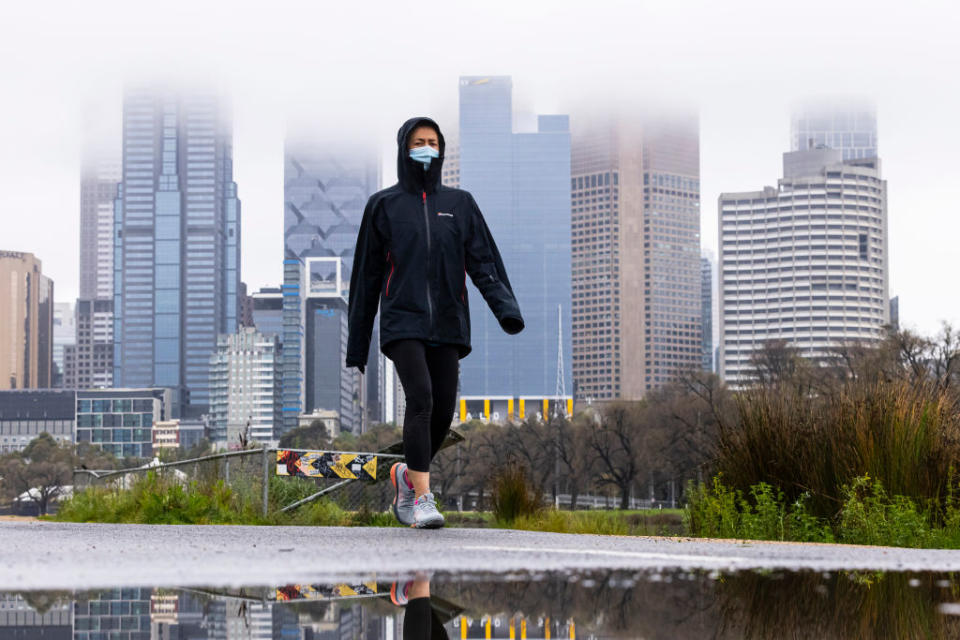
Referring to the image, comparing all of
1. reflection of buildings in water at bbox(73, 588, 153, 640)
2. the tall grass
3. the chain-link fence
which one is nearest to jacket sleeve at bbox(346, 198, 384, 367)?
the tall grass

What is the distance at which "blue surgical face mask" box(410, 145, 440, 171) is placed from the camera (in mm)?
6215

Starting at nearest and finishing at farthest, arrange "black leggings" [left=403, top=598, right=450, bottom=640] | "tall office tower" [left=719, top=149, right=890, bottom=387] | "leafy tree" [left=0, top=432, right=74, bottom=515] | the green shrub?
"black leggings" [left=403, top=598, right=450, bottom=640] → the green shrub → "leafy tree" [left=0, top=432, right=74, bottom=515] → "tall office tower" [left=719, top=149, right=890, bottom=387]

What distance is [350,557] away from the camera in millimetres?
3971

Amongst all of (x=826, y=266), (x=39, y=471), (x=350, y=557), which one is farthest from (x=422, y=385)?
(x=826, y=266)

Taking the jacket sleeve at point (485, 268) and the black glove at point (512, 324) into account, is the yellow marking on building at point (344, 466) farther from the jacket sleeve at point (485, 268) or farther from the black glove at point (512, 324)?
the black glove at point (512, 324)

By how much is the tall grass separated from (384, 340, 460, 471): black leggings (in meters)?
1.81

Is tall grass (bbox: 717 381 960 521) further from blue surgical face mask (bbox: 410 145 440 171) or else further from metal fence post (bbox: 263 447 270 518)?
metal fence post (bbox: 263 447 270 518)

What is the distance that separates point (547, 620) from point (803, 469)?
15.3 feet

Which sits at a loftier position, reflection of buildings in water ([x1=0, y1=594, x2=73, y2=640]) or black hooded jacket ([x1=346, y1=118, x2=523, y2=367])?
black hooded jacket ([x1=346, y1=118, x2=523, y2=367])

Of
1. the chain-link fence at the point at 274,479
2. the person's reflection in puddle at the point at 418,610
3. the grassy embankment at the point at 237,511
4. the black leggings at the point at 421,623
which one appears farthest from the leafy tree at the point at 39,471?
the black leggings at the point at 421,623

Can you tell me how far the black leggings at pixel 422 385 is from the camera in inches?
233

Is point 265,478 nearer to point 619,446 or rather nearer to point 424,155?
point 424,155

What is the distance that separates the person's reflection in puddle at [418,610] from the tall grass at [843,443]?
392 cm

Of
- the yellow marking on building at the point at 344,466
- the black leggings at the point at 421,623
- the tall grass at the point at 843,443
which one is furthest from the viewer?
the yellow marking on building at the point at 344,466
